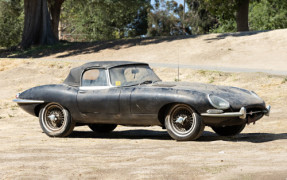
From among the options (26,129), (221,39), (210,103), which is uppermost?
(221,39)

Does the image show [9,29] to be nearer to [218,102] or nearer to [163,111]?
[163,111]

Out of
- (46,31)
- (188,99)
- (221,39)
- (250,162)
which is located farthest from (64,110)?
(46,31)

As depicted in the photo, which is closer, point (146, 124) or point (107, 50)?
point (146, 124)

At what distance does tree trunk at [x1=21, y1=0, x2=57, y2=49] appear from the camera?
37.0 metres

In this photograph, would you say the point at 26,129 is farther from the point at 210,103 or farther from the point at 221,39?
the point at 221,39

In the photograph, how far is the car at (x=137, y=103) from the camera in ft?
26.4

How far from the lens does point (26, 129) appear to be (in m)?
11.4

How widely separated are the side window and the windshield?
0.18 metres

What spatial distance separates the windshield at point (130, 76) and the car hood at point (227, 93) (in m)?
0.38

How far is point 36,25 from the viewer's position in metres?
37.2

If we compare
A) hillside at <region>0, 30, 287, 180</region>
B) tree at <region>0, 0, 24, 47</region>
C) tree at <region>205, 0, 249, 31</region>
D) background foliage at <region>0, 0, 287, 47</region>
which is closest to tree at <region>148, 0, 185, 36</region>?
background foliage at <region>0, 0, 287, 47</region>

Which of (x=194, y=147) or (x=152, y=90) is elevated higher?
(x=152, y=90)

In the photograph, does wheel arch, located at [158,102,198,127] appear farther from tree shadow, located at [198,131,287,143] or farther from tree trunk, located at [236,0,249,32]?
tree trunk, located at [236,0,249,32]

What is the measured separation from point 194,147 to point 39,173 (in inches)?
106
